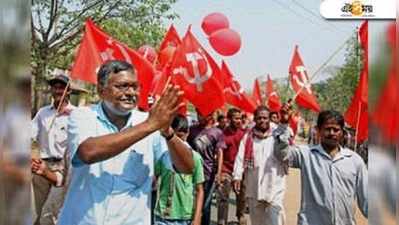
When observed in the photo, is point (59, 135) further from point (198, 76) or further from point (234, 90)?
point (234, 90)

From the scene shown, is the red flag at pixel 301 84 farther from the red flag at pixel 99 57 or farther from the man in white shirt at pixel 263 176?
the red flag at pixel 99 57

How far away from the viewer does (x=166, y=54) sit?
13.8ft

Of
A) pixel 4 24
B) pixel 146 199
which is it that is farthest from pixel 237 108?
pixel 4 24

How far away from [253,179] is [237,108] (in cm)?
85

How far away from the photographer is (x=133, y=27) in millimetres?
6418

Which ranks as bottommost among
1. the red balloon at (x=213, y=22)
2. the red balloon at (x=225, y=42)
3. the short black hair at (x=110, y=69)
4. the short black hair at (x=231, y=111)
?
the short black hair at (x=110, y=69)

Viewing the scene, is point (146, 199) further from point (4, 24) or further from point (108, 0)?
point (108, 0)

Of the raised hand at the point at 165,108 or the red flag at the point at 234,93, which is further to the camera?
the red flag at the point at 234,93

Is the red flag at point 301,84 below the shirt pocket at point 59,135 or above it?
above

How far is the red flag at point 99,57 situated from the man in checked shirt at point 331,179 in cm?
113

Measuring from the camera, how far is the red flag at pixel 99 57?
3.58m

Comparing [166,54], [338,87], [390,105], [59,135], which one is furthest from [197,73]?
[338,87]

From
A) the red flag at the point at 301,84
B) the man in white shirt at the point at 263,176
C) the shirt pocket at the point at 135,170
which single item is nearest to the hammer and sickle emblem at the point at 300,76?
the red flag at the point at 301,84

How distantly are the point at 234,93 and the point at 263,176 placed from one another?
98 centimetres
